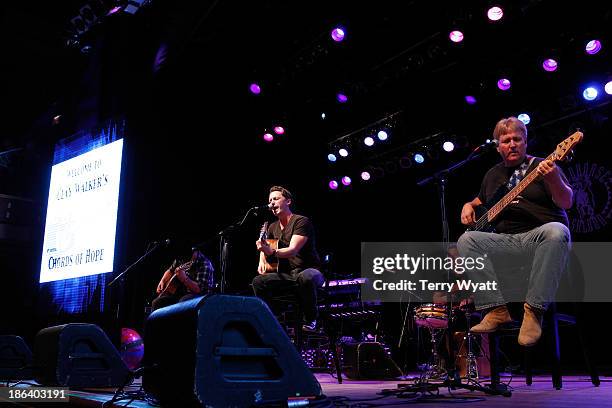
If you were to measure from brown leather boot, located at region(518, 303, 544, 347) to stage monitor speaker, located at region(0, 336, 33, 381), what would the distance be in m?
4.03

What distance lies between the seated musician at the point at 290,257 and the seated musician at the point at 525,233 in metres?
1.55

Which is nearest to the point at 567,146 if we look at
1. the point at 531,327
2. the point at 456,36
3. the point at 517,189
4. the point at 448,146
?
the point at 517,189

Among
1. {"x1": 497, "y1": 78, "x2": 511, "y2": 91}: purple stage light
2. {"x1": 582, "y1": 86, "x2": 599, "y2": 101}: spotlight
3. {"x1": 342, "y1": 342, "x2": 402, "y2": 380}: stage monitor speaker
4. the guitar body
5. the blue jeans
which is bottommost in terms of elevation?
{"x1": 342, "y1": 342, "x2": 402, "y2": 380}: stage monitor speaker

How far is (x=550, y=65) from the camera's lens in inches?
231

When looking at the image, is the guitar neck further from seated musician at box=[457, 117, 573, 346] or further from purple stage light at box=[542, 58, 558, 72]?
purple stage light at box=[542, 58, 558, 72]

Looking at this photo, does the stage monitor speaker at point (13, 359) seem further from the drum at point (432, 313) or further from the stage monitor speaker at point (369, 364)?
the drum at point (432, 313)

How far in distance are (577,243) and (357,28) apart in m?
3.67

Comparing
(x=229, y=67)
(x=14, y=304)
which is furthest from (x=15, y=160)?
(x=229, y=67)

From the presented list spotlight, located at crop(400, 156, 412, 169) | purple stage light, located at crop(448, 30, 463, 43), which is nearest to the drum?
purple stage light, located at crop(448, 30, 463, 43)

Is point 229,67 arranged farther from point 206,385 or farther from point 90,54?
point 206,385

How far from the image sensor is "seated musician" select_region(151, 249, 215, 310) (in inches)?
250

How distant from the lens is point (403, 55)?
6.52 meters

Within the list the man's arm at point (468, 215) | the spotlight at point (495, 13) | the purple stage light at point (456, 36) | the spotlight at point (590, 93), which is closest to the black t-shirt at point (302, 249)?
the man's arm at point (468, 215)

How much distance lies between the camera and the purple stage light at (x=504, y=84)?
6.23 m
